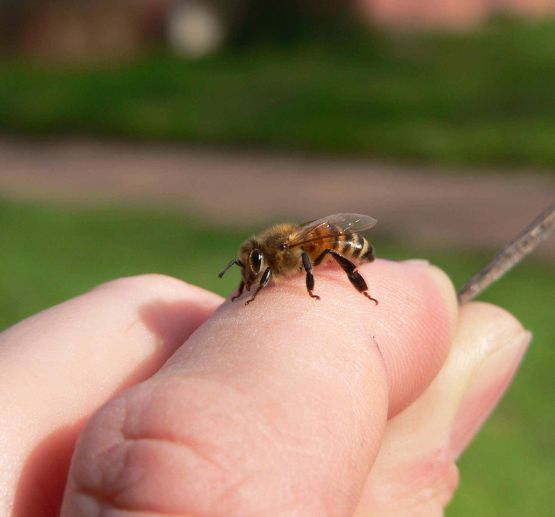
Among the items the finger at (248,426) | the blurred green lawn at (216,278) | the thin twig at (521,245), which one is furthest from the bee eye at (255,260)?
the blurred green lawn at (216,278)

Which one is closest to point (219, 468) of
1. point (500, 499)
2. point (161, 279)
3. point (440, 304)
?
point (440, 304)

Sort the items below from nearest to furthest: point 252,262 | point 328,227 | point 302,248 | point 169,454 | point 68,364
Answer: point 169,454 < point 68,364 < point 252,262 < point 302,248 < point 328,227

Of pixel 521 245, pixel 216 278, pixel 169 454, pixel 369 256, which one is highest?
pixel 521 245

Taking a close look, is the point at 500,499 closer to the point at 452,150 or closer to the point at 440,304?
the point at 440,304

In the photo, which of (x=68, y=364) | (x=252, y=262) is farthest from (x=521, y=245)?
(x=68, y=364)

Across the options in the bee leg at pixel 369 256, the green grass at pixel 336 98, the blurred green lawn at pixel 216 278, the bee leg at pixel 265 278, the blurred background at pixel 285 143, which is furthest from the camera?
the green grass at pixel 336 98

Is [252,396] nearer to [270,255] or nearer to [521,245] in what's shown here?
[521,245]

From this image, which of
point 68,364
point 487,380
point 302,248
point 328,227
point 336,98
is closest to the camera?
point 68,364

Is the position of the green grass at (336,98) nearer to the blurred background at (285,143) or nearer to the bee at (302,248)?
the blurred background at (285,143)

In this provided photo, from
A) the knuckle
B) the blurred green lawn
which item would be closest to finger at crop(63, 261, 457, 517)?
the knuckle
